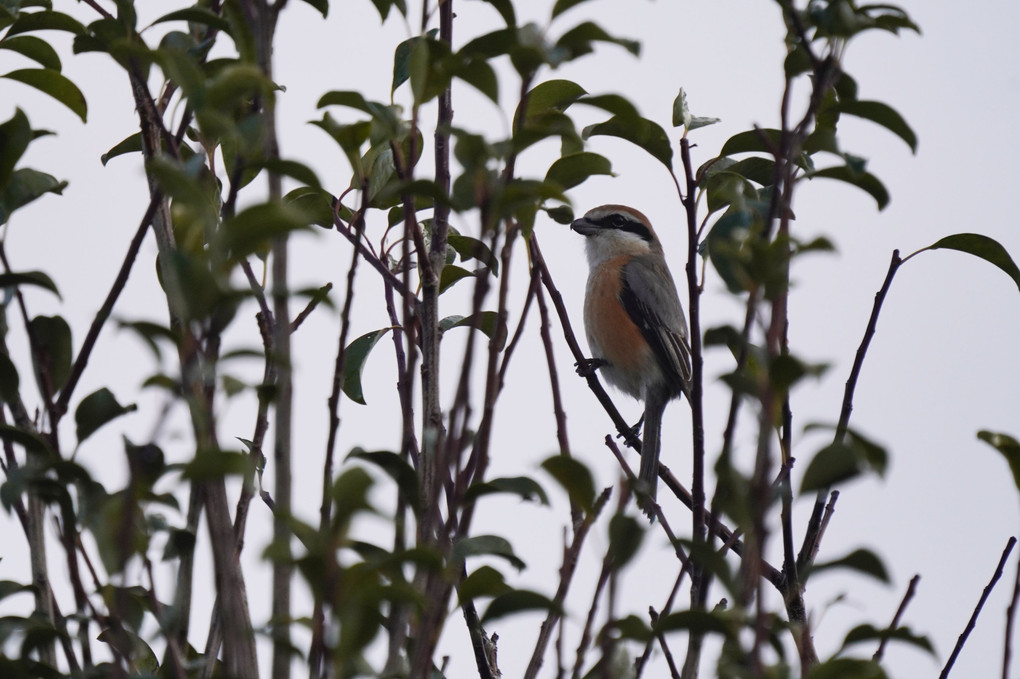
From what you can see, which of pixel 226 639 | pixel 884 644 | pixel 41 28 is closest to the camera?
pixel 226 639

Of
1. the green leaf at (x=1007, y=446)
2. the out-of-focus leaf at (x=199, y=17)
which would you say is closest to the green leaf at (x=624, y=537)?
the green leaf at (x=1007, y=446)

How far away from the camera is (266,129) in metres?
1.78

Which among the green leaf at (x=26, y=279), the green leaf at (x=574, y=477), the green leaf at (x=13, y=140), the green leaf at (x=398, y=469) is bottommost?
the green leaf at (x=574, y=477)

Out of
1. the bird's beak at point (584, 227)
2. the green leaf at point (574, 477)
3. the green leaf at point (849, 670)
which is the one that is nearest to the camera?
the green leaf at point (849, 670)

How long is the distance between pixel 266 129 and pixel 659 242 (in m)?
6.60

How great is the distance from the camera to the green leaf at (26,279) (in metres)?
1.83

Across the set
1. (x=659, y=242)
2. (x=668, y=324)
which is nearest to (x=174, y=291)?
(x=668, y=324)

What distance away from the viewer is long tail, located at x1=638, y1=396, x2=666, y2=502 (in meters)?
5.52

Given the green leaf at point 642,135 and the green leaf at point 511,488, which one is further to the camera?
the green leaf at point 642,135

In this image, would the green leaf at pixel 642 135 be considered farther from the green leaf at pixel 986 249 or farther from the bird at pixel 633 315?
the bird at pixel 633 315

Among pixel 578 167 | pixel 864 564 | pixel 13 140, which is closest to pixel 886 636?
pixel 864 564

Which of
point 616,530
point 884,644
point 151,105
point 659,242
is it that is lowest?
point 884,644

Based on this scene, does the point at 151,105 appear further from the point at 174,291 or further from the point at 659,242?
the point at 659,242

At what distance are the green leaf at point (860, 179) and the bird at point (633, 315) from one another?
13.9 ft
